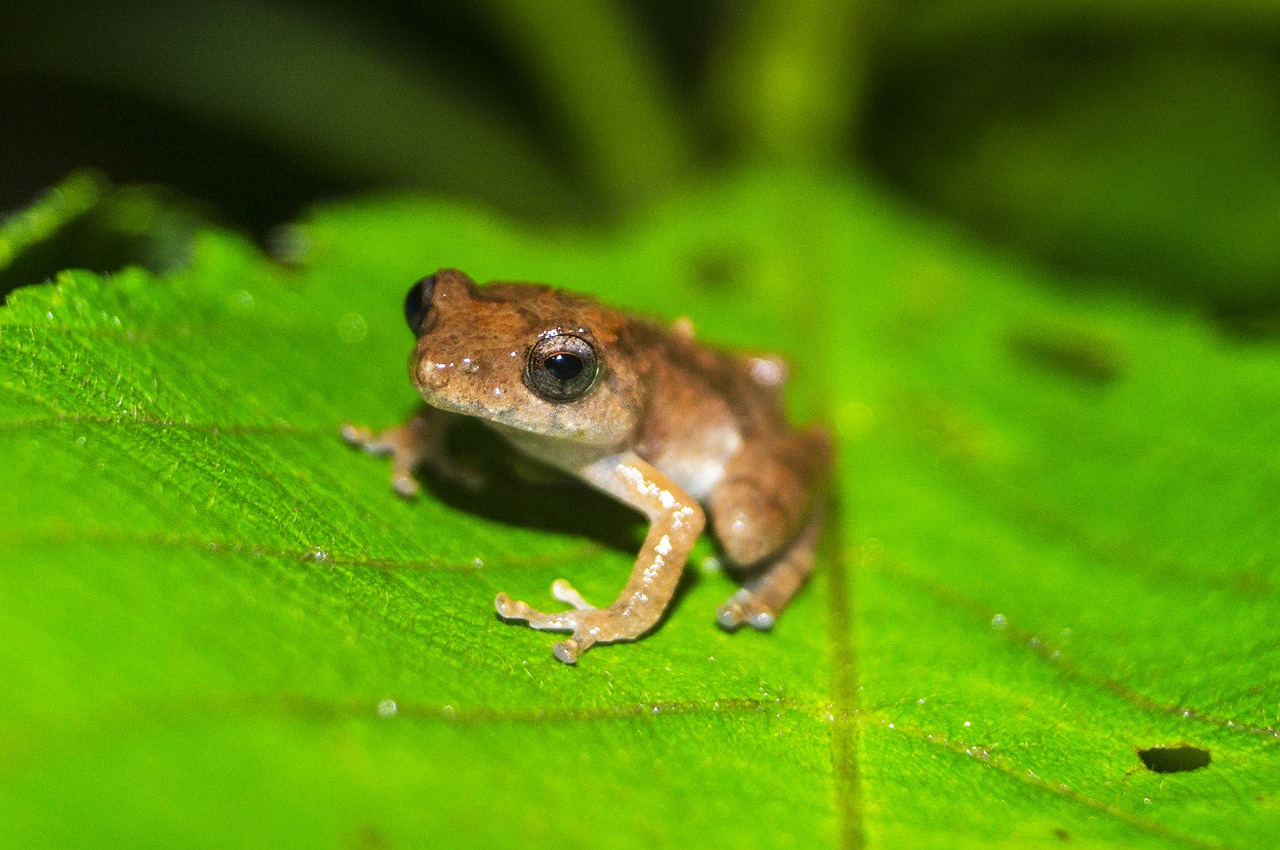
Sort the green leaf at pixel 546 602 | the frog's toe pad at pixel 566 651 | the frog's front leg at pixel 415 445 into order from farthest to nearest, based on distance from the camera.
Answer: the frog's front leg at pixel 415 445
the frog's toe pad at pixel 566 651
the green leaf at pixel 546 602

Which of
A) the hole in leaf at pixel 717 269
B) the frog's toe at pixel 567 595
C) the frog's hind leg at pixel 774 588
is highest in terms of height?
the hole in leaf at pixel 717 269

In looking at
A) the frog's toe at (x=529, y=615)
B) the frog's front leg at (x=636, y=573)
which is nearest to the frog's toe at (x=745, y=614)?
the frog's front leg at (x=636, y=573)

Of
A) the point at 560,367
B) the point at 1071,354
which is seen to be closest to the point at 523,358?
the point at 560,367

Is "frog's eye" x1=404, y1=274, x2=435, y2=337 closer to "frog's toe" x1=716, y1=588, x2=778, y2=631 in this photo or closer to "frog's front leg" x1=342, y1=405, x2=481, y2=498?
"frog's front leg" x1=342, y1=405, x2=481, y2=498

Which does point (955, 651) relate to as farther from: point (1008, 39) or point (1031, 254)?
point (1008, 39)

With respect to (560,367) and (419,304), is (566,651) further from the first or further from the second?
(419,304)

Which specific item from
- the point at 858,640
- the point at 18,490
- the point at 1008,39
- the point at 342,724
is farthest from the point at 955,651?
the point at 1008,39

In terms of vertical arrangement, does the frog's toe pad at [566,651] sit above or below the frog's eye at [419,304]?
below

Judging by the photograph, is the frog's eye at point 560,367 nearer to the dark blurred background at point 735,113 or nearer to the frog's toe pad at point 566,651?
the frog's toe pad at point 566,651
